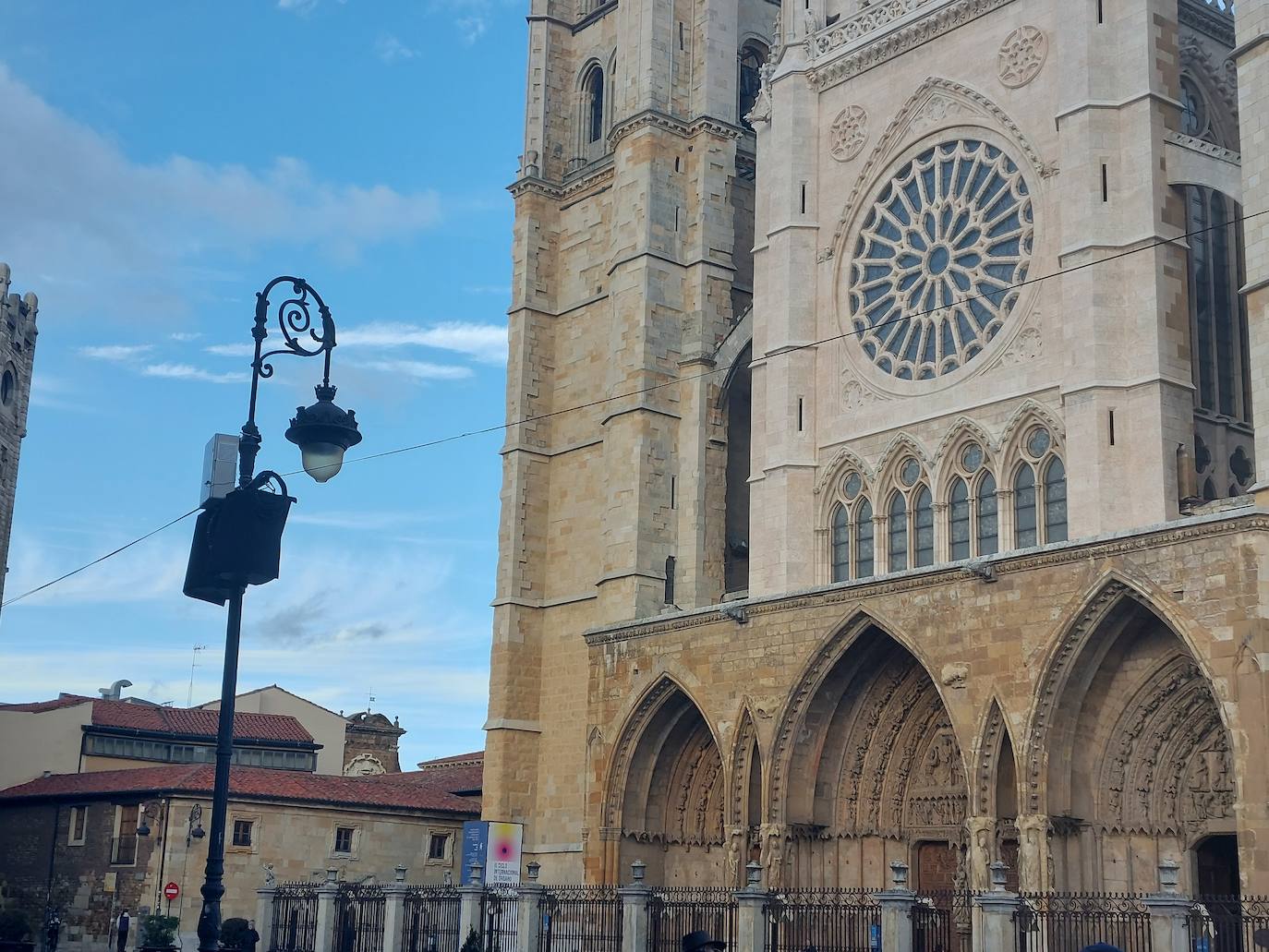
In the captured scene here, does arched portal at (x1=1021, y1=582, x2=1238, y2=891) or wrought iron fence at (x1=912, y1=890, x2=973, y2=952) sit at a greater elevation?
arched portal at (x1=1021, y1=582, x2=1238, y2=891)

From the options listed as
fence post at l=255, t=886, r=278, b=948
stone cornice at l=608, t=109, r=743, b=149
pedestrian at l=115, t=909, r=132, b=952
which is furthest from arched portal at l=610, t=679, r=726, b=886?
stone cornice at l=608, t=109, r=743, b=149

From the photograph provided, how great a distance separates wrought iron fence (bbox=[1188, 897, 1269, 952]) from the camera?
17.1 metres

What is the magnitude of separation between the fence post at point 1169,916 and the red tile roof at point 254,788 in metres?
21.9

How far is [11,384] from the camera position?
41.2m

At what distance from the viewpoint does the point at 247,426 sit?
11828 mm

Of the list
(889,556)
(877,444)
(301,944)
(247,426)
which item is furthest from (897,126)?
(247,426)

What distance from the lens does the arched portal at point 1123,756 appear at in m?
22.0

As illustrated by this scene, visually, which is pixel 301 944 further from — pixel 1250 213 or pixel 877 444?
pixel 1250 213

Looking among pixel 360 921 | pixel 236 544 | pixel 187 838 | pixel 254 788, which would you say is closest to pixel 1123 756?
pixel 360 921

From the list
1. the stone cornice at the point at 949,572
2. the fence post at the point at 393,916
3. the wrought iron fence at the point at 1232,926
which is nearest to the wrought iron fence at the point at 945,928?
the wrought iron fence at the point at 1232,926

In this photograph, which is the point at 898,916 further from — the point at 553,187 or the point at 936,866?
the point at 553,187

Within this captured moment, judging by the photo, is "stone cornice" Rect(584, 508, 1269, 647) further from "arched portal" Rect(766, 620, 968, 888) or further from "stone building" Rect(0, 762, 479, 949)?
"stone building" Rect(0, 762, 479, 949)

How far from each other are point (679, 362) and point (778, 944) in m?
13.5

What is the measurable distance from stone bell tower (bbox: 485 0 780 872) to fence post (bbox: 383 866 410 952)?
512 cm
